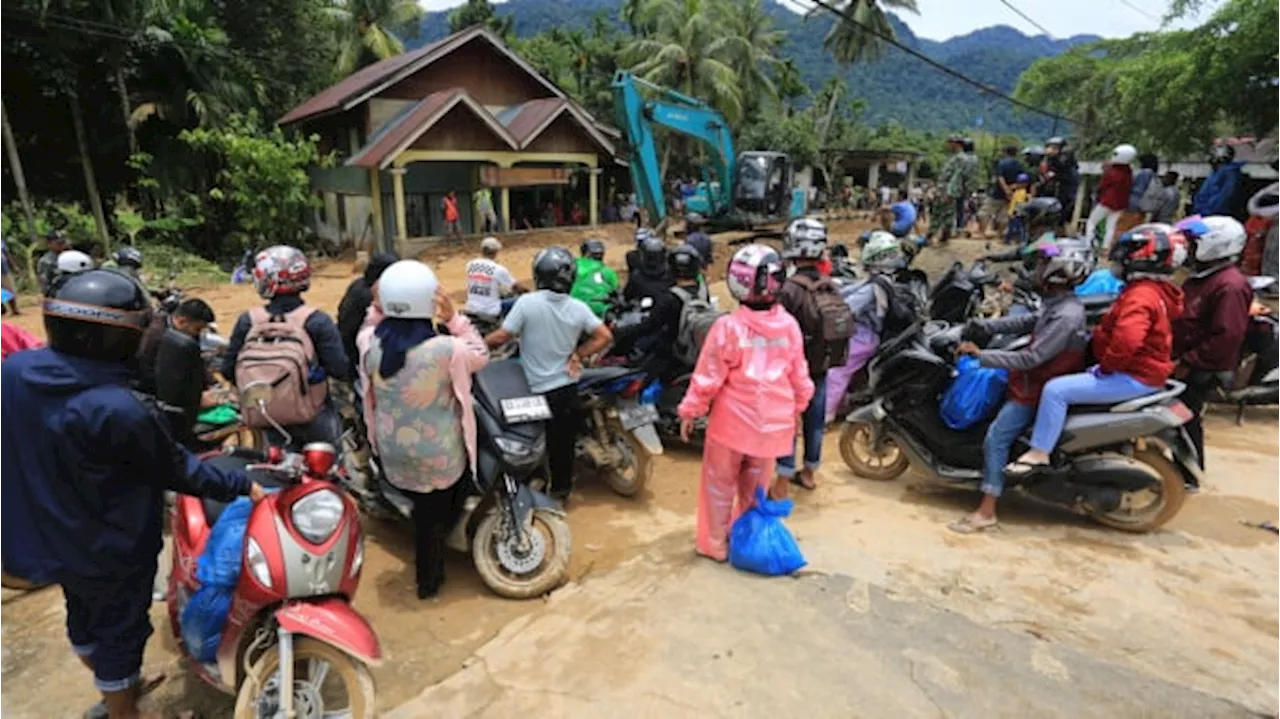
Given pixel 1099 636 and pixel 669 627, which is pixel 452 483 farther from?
pixel 1099 636

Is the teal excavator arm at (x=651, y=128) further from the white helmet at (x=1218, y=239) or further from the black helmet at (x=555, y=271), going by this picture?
the white helmet at (x=1218, y=239)

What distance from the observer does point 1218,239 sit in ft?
14.8

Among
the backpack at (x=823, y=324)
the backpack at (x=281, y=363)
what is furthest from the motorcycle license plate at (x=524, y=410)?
the backpack at (x=823, y=324)

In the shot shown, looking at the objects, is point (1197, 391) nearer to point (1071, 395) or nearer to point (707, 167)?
point (1071, 395)

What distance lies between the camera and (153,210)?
20500 millimetres

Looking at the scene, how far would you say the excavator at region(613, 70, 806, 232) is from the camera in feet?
44.0

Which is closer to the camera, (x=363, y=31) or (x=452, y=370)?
(x=452, y=370)

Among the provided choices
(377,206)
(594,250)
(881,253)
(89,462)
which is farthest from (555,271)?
(377,206)

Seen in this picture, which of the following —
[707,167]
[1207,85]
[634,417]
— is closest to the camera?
[634,417]

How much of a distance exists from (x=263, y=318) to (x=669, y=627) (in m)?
2.57

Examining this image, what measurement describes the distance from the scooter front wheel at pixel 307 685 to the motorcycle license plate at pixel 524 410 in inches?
60.7

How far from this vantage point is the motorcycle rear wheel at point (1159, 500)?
13.5 ft

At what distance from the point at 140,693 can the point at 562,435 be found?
8.19 feet

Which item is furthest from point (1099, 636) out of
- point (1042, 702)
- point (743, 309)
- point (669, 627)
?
point (743, 309)
